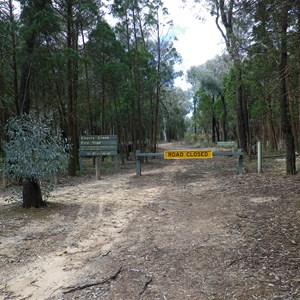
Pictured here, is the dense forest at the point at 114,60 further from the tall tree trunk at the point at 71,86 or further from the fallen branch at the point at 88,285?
the fallen branch at the point at 88,285

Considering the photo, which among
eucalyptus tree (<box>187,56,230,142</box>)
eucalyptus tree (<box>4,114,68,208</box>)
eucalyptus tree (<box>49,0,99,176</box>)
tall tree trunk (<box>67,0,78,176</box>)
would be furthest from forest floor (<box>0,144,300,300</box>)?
eucalyptus tree (<box>187,56,230,142</box>)

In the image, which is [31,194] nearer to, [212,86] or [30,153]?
[30,153]

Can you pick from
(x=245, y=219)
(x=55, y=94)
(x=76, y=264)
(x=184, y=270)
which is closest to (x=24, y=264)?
(x=76, y=264)

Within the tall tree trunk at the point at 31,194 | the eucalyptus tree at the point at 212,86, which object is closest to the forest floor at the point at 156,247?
the tall tree trunk at the point at 31,194

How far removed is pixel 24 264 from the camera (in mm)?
4156

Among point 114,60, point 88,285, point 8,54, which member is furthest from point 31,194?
point 114,60

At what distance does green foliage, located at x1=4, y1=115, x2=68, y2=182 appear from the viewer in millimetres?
6461

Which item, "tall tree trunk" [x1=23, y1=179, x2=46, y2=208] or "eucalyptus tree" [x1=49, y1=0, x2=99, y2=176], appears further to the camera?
"eucalyptus tree" [x1=49, y1=0, x2=99, y2=176]

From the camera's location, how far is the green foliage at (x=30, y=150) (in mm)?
6461

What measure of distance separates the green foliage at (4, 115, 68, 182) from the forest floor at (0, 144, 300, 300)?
91cm

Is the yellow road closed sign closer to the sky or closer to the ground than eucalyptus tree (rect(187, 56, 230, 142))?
closer to the ground

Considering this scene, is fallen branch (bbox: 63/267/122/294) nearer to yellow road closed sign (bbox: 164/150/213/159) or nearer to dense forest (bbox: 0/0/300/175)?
dense forest (bbox: 0/0/300/175)

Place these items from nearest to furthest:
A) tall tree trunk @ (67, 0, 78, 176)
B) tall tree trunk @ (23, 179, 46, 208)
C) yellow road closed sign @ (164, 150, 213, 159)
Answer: tall tree trunk @ (23, 179, 46, 208) < yellow road closed sign @ (164, 150, 213, 159) < tall tree trunk @ (67, 0, 78, 176)

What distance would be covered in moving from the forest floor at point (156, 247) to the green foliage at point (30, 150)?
914 mm
